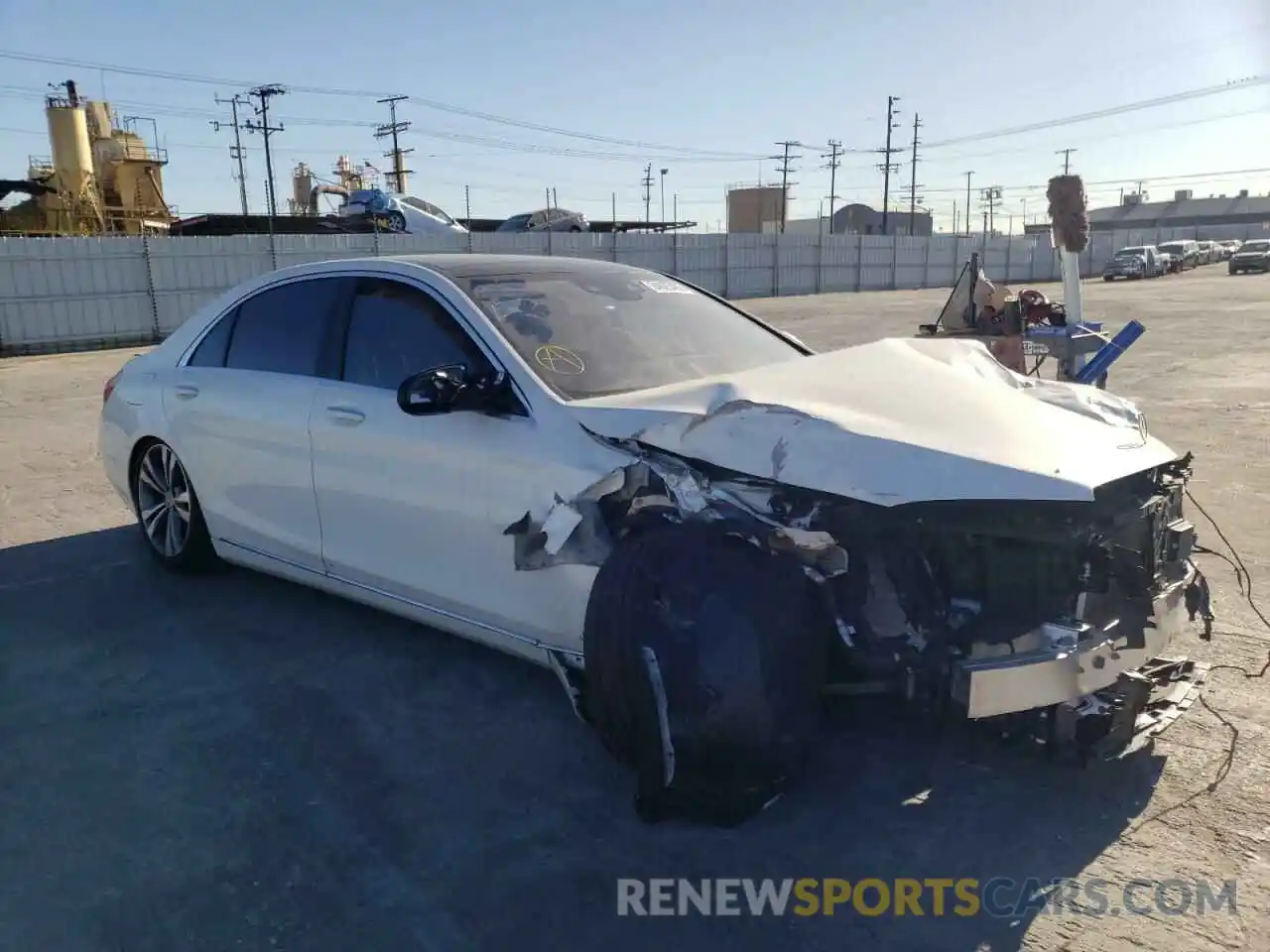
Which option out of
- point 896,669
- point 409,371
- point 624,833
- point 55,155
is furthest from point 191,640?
point 55,155

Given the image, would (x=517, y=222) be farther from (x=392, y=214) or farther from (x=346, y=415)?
(x=346, y=415)

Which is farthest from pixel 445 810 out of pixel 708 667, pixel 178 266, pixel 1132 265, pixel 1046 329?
pixel 1132 265

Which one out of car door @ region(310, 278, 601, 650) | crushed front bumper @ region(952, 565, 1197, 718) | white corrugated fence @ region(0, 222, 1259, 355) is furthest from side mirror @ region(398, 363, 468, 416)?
white corrugated fence @ region(0, 222, 1259, 355)

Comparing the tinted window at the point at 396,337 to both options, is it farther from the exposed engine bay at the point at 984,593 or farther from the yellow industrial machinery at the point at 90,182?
the yellow industrial machinery at the point at 90,182

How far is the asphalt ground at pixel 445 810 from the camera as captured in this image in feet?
8.13

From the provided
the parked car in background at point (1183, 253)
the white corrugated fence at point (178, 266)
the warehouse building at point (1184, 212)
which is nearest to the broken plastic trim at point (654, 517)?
the white corrugated fence at point (178, 266)

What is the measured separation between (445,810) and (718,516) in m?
1.20

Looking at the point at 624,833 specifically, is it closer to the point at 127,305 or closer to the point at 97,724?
the point at 97,724

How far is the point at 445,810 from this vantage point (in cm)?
299

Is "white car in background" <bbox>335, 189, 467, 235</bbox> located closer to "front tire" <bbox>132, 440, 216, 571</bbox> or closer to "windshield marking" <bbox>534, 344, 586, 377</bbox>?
"front tire" <bbox>132, 440, 216, 571</bbox>

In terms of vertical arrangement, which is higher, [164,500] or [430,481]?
[430,481]

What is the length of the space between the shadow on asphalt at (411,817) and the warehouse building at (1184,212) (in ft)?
368

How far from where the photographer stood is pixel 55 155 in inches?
1321

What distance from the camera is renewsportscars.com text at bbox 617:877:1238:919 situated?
8.21ft
